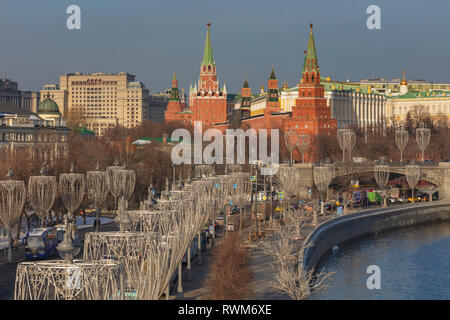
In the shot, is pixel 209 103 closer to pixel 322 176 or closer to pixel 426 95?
pixel 426 95

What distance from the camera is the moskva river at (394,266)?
37062mm

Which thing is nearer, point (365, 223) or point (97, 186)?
point (97, 186)

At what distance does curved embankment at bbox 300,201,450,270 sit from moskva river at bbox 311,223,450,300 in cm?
69

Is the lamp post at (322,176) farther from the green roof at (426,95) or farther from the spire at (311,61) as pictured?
the green roof at (426,95)

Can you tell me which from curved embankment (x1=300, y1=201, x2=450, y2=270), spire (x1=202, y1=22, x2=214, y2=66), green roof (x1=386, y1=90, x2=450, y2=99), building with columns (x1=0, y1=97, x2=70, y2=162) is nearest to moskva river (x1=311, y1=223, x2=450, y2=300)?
curved embankment (x1=300, y1=201, x2=450, y2=270)

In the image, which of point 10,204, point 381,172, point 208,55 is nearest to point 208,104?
point 208,55

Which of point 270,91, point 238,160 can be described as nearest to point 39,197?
point 238,160

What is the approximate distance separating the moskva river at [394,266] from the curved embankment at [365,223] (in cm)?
69

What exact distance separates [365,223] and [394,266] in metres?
14.2

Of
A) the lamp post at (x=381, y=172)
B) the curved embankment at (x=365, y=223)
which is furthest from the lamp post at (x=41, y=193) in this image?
the lamp post at (x=381, y=172)

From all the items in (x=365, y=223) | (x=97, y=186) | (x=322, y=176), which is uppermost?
(x=322, y=176)

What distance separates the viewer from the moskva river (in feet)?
122

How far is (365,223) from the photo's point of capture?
193 feet
